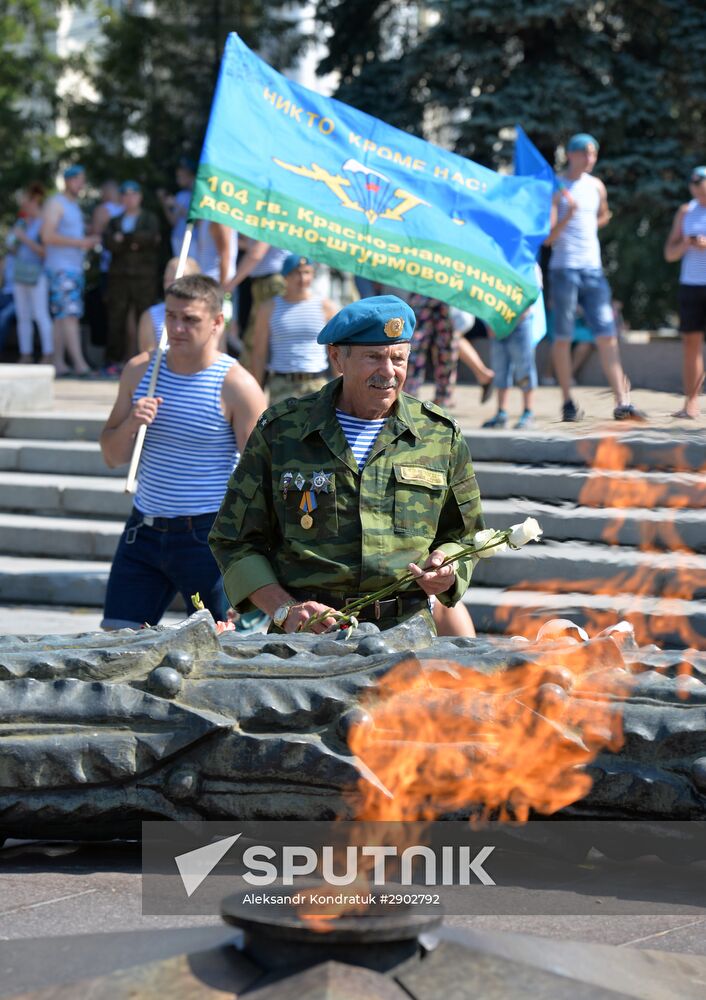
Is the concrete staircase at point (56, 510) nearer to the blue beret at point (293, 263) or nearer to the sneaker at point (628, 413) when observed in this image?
the blue beret at point (293, 263)

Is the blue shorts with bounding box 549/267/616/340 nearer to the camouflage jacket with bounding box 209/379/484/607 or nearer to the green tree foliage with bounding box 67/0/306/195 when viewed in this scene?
the camouflage jacket with bounding box 209/379/484/607

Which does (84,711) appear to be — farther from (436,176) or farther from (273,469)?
(436,176)

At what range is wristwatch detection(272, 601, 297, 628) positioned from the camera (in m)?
4.35

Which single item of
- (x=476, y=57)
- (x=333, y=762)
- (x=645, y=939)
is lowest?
(x=645, y=939)

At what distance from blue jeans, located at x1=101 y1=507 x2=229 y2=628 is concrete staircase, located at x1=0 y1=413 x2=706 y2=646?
1315 mm

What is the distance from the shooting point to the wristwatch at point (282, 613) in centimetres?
435

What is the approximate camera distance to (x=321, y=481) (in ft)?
14.6

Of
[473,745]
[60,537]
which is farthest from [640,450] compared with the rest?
[60,537]

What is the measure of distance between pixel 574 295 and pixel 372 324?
5834 mm

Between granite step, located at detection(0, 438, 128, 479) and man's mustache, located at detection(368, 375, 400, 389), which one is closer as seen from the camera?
man's mustache, located at detection(368, 375, 400, 389)

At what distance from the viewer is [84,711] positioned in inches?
136

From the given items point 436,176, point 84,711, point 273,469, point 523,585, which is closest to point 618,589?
point 523,585

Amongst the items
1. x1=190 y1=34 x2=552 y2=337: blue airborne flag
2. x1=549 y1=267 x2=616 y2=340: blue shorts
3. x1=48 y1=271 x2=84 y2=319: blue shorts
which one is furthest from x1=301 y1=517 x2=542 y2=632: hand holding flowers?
x1=48 y1=271 x2=84 y2=319: blue shorts

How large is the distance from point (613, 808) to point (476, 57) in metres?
15.9
